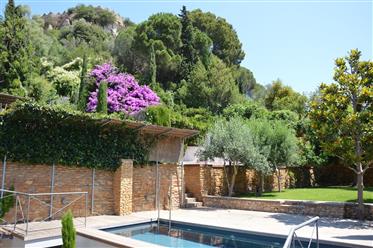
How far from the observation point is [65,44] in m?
47.1

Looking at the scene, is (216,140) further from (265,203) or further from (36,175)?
(36,175)

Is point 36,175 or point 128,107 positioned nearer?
point 36,175

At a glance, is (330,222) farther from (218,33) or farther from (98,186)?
(218,33)

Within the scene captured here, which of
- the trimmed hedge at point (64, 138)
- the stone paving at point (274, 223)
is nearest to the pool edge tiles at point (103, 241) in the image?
the trimmed hedge at point (64, 138)

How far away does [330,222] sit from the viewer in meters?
12.9

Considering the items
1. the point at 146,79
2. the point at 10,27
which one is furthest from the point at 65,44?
the point at 10,27

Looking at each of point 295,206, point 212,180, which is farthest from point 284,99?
point 295,206

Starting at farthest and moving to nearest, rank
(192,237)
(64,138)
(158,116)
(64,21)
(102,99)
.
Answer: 1. (64,21)
2. (102,99)
3. (158,116)
4. (64,138)
5. (192,237)

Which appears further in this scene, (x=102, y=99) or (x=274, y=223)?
(x=102, y=99)

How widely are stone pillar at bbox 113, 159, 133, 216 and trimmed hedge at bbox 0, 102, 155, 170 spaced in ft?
1.16

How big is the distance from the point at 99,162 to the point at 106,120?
1.82m

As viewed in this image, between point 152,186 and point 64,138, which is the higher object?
point 64,138

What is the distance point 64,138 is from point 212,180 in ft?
27.9

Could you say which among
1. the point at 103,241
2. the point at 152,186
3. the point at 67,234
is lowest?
the point at 103,241
